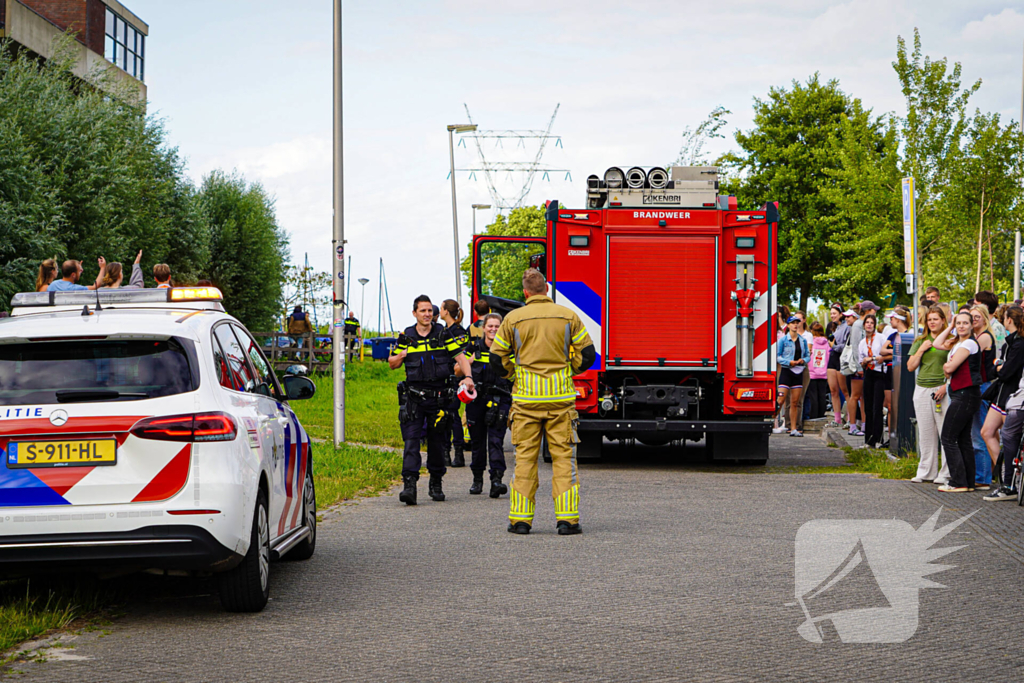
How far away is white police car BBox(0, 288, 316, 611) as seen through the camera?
238 inches

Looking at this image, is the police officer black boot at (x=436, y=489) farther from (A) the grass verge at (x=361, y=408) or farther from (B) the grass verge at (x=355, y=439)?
(A) the grass verge at (x=361, y=408)

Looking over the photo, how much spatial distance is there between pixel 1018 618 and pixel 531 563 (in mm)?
3050

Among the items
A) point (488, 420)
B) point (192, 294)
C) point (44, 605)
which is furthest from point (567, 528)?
point (44, 605)

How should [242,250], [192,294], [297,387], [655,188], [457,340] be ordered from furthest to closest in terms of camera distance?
[242,250], [655,188], [457,340], [297,387], [192,294]

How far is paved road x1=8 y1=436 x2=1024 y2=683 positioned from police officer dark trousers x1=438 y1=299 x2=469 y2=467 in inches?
56.6

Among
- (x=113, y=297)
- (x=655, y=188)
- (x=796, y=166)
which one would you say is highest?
(x=796, y=166)

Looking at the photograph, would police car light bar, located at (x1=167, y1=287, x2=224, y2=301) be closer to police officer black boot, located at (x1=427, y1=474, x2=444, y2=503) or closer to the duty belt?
the duty belt

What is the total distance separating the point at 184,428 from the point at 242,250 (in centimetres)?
4469

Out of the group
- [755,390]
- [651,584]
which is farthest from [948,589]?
[755,390]

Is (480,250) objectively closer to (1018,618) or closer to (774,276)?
(774,276)

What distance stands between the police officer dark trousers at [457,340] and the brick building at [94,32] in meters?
23.8

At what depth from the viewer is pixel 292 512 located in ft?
25.6

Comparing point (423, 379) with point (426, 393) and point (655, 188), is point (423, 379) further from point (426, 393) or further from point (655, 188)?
point (655, 188)

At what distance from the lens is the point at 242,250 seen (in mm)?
49750
